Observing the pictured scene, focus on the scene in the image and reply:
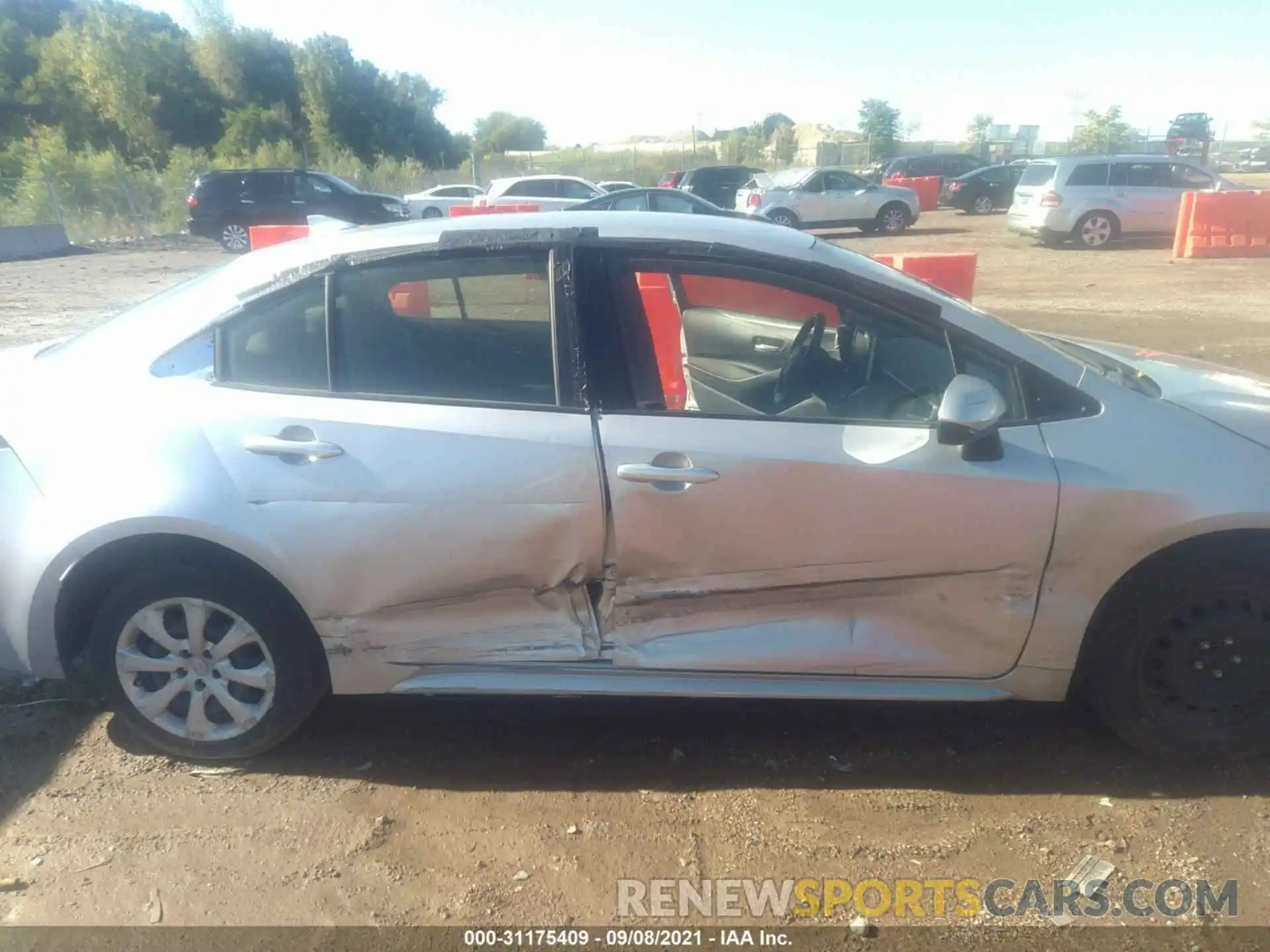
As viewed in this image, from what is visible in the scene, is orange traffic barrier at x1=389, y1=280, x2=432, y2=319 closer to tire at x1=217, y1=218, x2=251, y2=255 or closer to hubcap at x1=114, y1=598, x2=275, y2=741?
hubcap at x1=114, y1=598, x2=275, y2=741

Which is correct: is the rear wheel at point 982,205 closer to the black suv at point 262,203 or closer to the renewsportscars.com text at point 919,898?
the black suv at point 262,203

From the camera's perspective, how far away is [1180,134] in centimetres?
4156

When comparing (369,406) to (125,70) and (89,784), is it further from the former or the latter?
(125,70)

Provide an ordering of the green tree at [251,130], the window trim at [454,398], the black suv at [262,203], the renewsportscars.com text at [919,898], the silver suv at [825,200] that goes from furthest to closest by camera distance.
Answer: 1. the green tree at [251,130]
2. the silver suv at [825,200]
3. the black suv at [262,203]
4. the window trim at [454,398]
5. the renewsportscars.com text at [919,898]

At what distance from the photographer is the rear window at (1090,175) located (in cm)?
1805

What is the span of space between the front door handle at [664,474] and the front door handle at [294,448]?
0.85 metres

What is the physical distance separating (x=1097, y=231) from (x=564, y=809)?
61.2ft

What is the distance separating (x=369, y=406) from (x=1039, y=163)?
19.4 meters

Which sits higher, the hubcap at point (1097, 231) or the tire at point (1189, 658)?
the tire at point (1189, 658)

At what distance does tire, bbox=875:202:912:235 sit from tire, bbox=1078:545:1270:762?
22.4m

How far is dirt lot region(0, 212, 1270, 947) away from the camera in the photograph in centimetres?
256

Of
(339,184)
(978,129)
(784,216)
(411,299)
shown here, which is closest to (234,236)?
(339,184)

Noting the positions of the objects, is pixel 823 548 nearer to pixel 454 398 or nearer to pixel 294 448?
pixel 454 398

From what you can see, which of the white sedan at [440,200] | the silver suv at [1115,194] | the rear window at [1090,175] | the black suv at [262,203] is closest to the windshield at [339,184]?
the black suv at [262,203]
